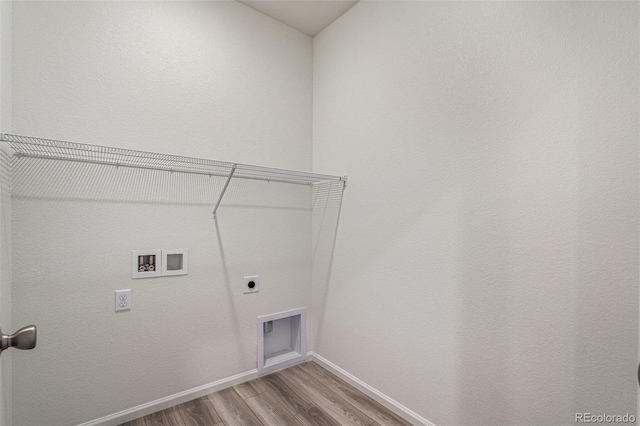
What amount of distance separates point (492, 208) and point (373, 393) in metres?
1.29

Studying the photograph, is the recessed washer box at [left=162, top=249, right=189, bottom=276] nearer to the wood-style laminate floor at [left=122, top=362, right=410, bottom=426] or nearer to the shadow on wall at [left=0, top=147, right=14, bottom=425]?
the shadow on wall at [left=0, top=147, right=14, bottom=425]

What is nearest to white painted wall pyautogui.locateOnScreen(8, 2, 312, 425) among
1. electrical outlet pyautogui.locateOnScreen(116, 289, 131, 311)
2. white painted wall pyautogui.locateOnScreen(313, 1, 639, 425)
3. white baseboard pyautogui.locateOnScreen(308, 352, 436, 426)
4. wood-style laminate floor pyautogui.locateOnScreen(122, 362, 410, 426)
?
electrical outlet pyautogui.locateOnScreen(116, 289, 131, 311)

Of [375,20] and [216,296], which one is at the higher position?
[375,20]

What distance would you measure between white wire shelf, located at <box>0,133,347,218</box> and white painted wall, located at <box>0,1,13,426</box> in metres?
0.10

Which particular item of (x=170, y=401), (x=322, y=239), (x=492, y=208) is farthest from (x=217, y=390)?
(x=492, y=208)

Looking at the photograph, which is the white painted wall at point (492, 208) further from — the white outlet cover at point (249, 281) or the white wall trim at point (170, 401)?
the white wall trim at point (170, 401)

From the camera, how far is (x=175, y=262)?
179 centimetres

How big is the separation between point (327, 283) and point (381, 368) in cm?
66

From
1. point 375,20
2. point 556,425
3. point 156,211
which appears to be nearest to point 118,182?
point 156,211

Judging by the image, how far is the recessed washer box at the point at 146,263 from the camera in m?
1.66

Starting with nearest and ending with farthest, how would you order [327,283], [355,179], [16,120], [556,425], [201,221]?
[556,425] → [16,120] → [201,221] → [355,179] → [327,283]

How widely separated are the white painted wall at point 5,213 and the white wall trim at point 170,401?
40cm

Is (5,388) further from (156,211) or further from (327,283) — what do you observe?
(327,283)

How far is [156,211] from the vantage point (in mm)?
1731
